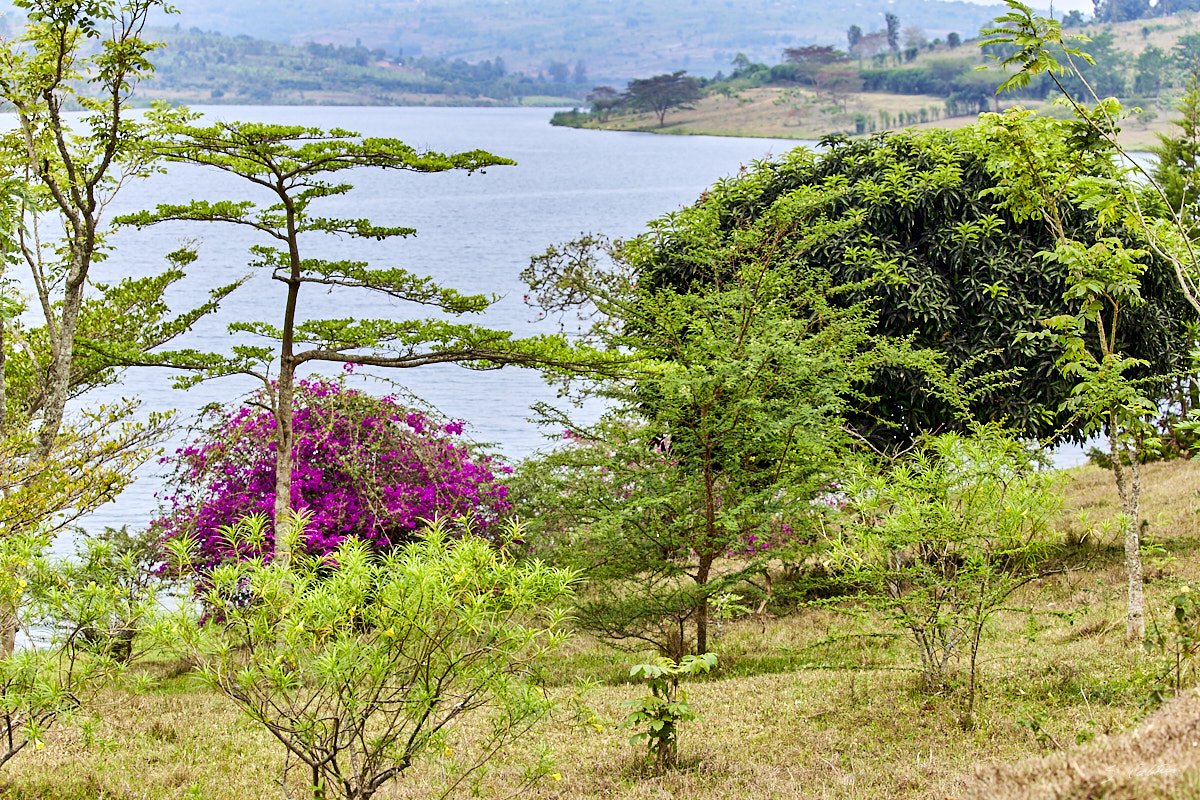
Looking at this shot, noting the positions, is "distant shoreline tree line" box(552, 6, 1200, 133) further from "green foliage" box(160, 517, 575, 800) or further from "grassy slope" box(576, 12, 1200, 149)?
"green foliage" box(160, 517, 575, 800)

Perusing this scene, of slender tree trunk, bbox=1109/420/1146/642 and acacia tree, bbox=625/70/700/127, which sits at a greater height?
acacia tree, bbox=625/70/700/127

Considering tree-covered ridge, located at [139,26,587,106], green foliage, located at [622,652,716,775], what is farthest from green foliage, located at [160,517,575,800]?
tree-covered ridge, located at [139,26,587,106]

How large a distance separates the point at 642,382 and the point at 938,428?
4.98 metres

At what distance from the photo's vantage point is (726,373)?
7289mm

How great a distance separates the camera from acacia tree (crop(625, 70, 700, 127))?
10469 cm

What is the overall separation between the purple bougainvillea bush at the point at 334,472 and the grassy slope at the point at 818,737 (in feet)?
9.46

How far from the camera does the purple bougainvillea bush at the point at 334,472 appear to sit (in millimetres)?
11938

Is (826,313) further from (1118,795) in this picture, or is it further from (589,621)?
(1118,795)

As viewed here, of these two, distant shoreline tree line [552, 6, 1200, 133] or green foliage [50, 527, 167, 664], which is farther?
distant shoreline tree line [552, 6, 1200, 133]

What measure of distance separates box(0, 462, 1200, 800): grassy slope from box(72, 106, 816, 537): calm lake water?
5.90 metres

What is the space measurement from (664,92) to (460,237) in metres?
62.0

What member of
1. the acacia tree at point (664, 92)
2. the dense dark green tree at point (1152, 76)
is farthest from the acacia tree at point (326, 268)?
the acacia tree at point (664, 92)

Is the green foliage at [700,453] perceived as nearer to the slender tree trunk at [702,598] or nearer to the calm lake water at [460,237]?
the slender tree trunk at [702,598]

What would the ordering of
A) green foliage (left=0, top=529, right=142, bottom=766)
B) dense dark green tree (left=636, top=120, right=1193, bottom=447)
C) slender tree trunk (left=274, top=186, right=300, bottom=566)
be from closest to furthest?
green foliage (left=0, top=529, right=142, bottom=766) < slender tree trunk (left=274, top=186, right=300, bottom=566) < dense dark green tree (left=636, top=120, right=1193, bottom=447)
